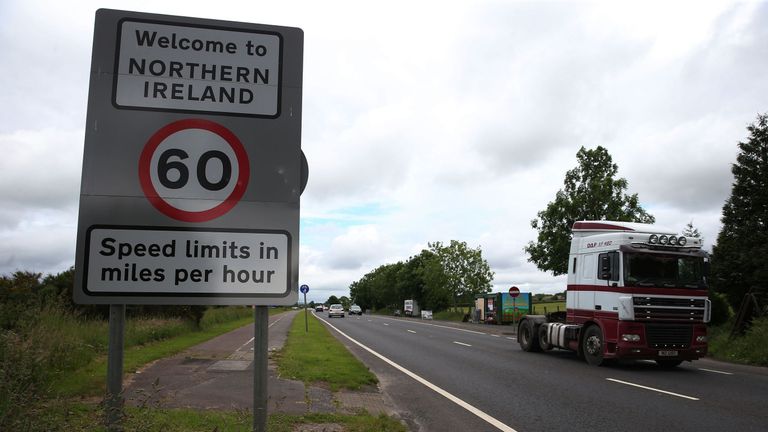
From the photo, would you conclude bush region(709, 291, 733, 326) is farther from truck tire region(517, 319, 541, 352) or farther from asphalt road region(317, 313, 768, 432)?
truck tire region(517, 319, 541, 352)

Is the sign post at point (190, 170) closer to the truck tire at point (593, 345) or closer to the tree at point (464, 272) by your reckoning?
the truck tire at point (593, 345)

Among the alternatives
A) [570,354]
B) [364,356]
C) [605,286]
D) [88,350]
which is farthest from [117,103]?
[570,354]

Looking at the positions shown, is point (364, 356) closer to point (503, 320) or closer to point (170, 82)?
point (170, 82)

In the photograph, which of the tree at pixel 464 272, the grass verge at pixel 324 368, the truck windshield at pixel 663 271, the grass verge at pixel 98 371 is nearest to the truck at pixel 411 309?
the tree at pixel 464 272

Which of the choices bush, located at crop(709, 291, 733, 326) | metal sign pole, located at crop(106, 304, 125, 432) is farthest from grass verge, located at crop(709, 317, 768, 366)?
metal sign pole, located at crop(106, 304, 125, 432)

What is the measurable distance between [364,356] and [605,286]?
739 cm

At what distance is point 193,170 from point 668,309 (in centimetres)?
1394

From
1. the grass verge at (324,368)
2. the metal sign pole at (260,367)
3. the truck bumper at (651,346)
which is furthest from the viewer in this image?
the truck bumper at (651,346)

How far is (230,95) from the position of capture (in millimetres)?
3006

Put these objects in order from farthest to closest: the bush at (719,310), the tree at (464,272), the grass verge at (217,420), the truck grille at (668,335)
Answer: the tree at (464,272) → the bush at (719,310) → the truck grille at (668,335) → the grass verge at (217,420)

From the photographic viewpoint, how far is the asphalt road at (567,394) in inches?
305

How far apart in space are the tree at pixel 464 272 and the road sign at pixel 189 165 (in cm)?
6821

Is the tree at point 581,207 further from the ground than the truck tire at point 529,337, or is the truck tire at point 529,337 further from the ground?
the tree at point 581,207

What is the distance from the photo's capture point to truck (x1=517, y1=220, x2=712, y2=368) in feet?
44.9
